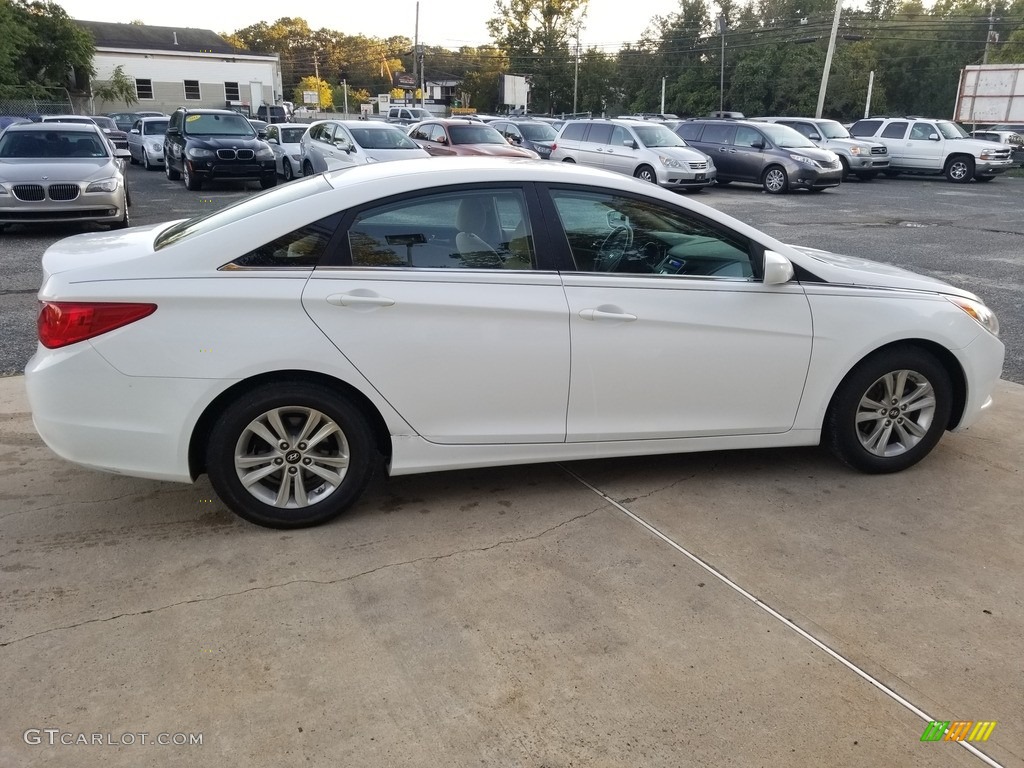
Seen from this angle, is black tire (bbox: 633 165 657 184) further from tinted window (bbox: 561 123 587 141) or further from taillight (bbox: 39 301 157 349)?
taillight (bbox: 39 301 157 349)

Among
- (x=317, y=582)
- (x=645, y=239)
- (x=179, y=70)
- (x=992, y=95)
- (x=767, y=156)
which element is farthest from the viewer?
(x=179, y=70)

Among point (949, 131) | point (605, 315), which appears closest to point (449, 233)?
point (605, 315)

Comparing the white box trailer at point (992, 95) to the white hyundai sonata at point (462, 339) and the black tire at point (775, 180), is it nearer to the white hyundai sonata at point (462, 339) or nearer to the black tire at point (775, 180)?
the black tire at point (775, 180)

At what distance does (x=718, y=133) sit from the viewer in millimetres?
22094

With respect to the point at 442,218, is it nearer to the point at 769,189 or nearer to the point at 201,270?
the point at 201,270

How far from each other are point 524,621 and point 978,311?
10.1 ft

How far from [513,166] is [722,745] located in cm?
269

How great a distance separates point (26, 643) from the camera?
2926mm

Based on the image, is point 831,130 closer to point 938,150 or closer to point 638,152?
point 938,150

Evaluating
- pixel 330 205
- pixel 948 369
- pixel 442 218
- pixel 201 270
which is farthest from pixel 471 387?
pixel 948 369

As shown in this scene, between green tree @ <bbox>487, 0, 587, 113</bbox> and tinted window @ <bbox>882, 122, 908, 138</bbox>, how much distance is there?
5251 cm

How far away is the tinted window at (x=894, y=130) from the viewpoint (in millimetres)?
25109

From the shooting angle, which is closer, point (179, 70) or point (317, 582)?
point (317, 582)

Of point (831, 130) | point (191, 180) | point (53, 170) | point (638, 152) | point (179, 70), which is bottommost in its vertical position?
point (191, 180)
